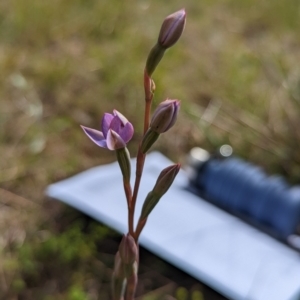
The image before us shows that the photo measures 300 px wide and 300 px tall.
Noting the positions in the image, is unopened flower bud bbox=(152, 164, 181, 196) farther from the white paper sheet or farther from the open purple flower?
the white paper sheet

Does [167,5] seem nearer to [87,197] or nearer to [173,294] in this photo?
[87,197]

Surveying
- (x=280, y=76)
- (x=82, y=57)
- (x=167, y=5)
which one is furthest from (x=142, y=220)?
(x=167, y=5)

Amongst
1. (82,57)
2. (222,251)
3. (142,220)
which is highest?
(142,220)

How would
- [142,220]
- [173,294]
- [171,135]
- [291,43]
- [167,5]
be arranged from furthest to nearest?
[167,5] → [291,43] → [171,135] → [173,294] → [142,220]

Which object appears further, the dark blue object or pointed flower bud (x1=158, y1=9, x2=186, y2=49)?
the dark blue object

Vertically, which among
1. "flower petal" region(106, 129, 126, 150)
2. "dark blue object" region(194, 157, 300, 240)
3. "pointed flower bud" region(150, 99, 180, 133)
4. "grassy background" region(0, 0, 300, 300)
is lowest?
"grassy background" region(0, 0, 300, 300)

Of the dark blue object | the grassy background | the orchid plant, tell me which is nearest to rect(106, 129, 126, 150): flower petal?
the orchid plant

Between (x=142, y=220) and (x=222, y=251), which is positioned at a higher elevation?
(x=142, y=220)

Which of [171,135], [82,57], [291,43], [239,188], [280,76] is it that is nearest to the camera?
[239,188]
